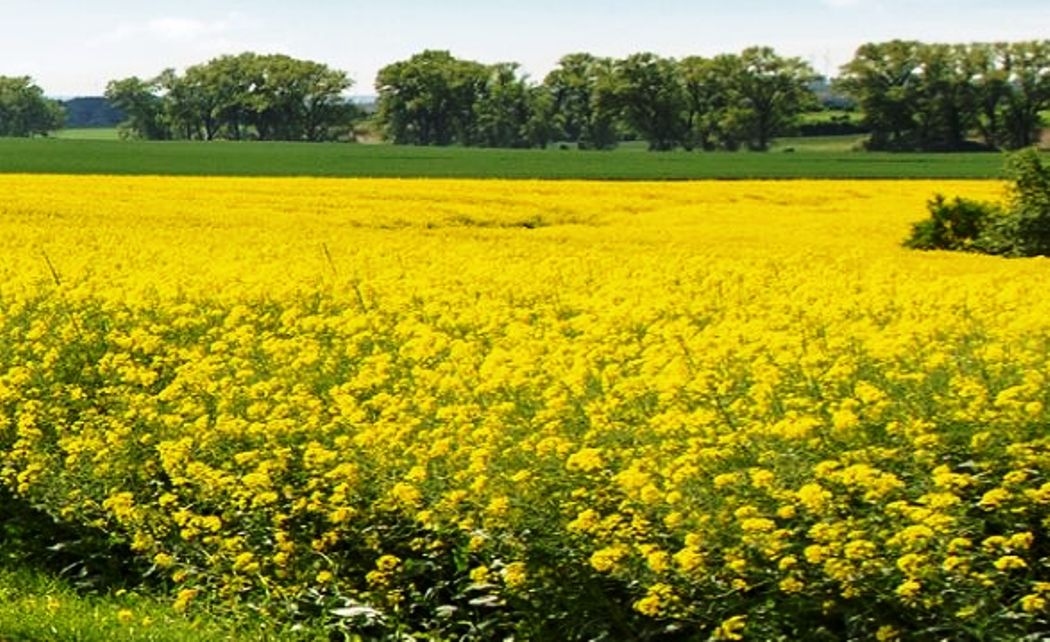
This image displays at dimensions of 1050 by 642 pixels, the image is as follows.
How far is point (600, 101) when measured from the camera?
363 feet

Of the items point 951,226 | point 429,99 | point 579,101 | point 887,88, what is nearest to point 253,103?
point 429,99

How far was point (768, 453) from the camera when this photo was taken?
21.6 ft

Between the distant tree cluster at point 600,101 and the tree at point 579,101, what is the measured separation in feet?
0.28

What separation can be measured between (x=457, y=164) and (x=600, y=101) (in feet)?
162

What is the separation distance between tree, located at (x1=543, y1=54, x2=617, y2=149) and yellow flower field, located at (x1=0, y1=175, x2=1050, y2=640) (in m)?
104

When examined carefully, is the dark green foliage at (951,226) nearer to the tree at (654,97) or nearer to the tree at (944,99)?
the tree at (944,99)

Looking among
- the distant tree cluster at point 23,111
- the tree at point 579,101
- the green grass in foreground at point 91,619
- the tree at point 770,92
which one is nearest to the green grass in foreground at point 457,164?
the tree at point 770,92

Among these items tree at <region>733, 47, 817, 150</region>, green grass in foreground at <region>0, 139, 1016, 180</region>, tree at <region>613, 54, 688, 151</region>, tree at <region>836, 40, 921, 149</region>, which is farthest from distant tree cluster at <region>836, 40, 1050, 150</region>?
green grass in foreground at <region>0, 139, 1016, 180</region>

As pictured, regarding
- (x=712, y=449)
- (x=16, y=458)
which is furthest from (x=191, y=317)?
(x=712, y=449)

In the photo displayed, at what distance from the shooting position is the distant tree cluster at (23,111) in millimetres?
147000

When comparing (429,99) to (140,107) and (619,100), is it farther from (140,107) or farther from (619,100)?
(140,107)

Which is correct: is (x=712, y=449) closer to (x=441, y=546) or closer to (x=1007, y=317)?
(x=441, y=546)

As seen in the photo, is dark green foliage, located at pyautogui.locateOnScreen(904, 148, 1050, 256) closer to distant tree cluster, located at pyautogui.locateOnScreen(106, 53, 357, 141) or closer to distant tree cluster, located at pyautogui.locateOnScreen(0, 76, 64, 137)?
distant tree cluster, located at pyautogui.locateOnScreen(106, 53, 357, 141)

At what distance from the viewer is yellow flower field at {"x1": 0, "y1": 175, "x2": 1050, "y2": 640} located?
6.01 meters
